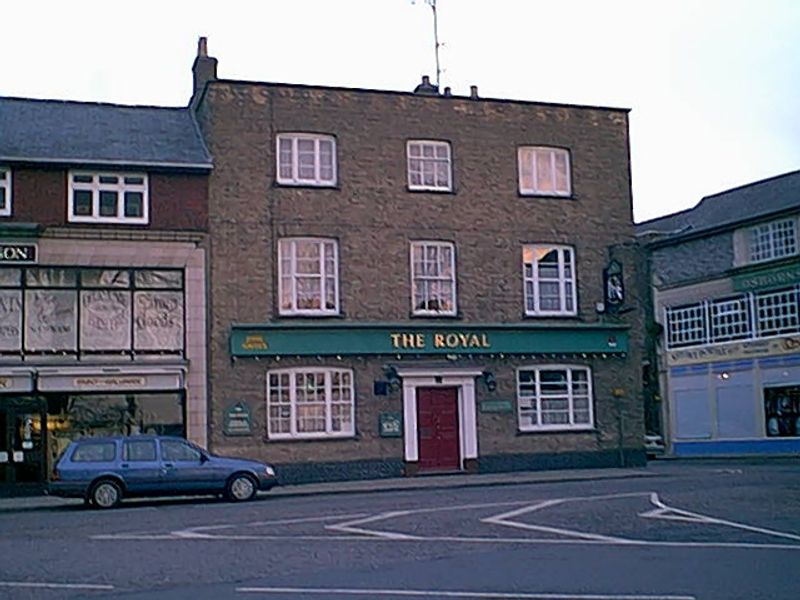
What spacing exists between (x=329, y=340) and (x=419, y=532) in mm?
13522

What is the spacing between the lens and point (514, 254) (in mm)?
32000

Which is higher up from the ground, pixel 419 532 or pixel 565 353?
pixel 565 353

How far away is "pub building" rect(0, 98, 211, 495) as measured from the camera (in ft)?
90.1

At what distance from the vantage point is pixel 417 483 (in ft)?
92.9

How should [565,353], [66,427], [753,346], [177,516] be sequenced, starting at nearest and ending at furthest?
1. [177,516]
2. [66,427]
3. [565,353]
4. [753,346]

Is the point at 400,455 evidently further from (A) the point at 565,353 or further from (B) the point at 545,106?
(B) the point at 545,106

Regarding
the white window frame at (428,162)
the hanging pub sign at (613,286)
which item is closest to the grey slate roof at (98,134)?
the white window frame at (428,162)

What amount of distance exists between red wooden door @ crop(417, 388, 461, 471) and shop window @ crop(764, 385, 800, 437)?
60.7ft

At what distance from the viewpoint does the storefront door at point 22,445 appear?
27109 millimetres

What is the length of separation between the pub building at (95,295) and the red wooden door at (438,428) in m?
5.88

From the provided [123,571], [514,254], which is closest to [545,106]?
[514,254]

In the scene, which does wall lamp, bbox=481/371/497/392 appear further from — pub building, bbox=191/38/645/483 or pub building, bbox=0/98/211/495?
pub building, bbox=0/98/211/495

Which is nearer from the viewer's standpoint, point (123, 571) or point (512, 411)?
point (123, 571)

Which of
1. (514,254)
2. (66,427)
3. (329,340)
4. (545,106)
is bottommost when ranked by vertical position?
(66,427)
